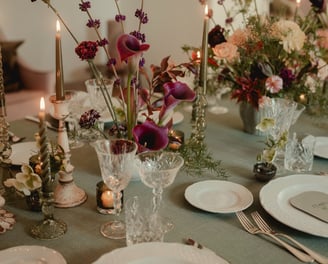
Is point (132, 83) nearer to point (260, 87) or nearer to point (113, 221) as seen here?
point (113, 221)

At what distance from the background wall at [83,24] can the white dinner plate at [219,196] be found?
6.46 ft

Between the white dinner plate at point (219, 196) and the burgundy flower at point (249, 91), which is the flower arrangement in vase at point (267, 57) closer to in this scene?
the burgundy flower at point (249, 91)

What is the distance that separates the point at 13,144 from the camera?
57.1 inches

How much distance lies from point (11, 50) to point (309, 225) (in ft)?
9.13

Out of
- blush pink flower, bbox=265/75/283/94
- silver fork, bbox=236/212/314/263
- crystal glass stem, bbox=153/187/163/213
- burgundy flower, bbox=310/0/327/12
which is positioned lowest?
silver fork, bbox=236/212/314/263

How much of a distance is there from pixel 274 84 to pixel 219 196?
0.45m

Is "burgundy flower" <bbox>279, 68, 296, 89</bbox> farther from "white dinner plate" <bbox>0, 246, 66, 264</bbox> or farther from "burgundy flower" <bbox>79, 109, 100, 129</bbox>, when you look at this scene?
"white dinner plate" <bbox>0, 246, 66, 264</bbox>

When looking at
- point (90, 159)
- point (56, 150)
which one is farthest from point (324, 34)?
point (56, 150)

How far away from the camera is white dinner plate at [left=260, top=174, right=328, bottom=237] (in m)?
1.02

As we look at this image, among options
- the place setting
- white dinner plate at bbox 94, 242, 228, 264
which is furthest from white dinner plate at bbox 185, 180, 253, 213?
white dinner plate at bbox 94, 242, 228, 264

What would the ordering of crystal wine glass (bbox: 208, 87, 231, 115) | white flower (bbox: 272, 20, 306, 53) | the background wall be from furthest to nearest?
the background wall < crystal wine glass (bbox: 208, 87, 231, 115) < white flower (bbox: 272, 20, 306, 53)

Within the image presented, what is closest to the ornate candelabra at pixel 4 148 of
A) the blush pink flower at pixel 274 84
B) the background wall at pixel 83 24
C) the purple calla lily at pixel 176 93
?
the purple calla lily at pixel 176 93

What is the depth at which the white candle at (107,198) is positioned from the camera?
1093 mm

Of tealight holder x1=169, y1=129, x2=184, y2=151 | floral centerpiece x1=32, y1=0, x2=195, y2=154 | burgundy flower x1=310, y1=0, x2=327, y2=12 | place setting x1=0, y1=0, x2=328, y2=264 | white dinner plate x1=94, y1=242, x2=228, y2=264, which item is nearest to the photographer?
white dinner plate x1=94, y1=242, x2=228, y2=264
